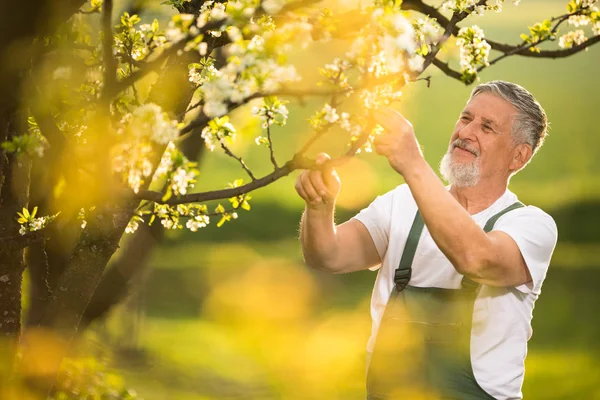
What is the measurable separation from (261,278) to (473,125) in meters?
21.9

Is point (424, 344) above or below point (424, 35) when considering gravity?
below

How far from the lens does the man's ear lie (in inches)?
146

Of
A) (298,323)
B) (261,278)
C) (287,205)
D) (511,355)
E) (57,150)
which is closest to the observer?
(57,150)

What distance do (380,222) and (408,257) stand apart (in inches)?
12.2

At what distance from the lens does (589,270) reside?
26.0 metres

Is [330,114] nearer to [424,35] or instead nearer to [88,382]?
[424,35]

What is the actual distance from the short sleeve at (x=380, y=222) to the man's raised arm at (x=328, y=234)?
0.12ft

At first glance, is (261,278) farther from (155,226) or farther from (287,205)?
(155,226)

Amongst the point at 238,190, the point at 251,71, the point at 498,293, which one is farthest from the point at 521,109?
the point at 251,71

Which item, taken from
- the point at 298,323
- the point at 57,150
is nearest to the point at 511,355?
the point at 57,150

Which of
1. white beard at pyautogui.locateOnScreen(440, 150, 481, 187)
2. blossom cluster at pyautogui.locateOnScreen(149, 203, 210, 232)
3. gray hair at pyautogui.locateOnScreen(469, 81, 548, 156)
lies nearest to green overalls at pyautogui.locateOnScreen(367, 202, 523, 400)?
white beard at pyautogui.locateOnScreen(440, 150, 481, 187)

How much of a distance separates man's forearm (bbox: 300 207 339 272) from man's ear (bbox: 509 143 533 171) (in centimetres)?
92

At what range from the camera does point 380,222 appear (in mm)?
3637

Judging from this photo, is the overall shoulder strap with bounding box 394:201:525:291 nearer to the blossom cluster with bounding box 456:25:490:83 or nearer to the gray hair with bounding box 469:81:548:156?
the gray hair with bounding box 469:81:548:156
